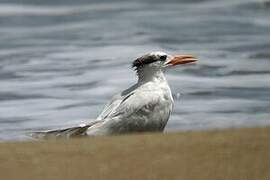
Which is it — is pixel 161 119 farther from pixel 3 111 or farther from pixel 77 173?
pixel 77 173

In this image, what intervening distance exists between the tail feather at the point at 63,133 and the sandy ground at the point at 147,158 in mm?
1569

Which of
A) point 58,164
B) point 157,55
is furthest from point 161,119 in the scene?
point 58,164

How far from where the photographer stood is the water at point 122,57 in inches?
438

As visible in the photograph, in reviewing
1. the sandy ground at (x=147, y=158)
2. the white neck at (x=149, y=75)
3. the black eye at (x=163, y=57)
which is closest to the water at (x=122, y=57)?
the white neck at (x=149, y=75)

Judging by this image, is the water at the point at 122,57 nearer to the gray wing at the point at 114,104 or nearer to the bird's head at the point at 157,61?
the bird's head at the point at 157,61

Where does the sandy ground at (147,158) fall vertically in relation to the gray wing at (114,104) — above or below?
above

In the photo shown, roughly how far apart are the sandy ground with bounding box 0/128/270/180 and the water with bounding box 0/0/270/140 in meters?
2.79

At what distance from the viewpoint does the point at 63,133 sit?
899cm

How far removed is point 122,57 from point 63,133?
5365 mm

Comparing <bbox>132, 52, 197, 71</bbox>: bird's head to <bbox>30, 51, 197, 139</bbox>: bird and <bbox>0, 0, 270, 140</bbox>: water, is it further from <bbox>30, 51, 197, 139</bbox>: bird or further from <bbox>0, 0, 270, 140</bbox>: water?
<bbox>0, 0, 270, 140</bbox>: water

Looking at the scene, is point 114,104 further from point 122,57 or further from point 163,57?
point 122,57

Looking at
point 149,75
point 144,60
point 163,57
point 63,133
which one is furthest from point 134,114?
point 163,57

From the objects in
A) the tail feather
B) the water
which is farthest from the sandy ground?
the water

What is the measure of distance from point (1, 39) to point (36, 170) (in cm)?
987
